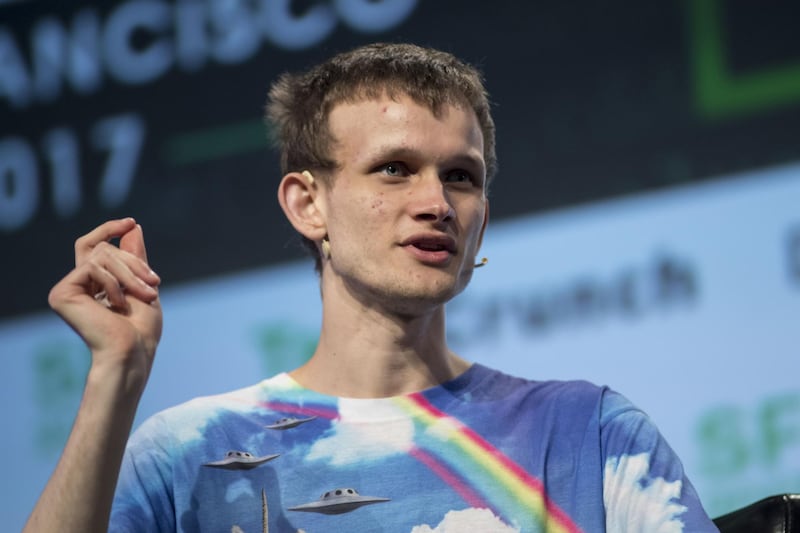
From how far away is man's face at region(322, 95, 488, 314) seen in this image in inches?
77.0

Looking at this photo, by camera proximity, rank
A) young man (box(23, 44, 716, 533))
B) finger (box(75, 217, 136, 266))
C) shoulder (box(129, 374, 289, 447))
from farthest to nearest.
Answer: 1. shoulder (box(129, 374, 289, 447))
2. young man (box(23, 44, 716, 533))
3. finger (box(75, 217, 136, 266))

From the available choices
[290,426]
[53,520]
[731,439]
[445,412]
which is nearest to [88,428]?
[53,520]

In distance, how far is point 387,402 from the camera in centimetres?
201

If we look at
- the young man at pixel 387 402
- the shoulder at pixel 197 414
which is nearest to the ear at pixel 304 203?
the young man at pixel 387 402

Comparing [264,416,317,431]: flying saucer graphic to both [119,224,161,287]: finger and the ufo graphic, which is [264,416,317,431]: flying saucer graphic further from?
[119,224,161,287]: finger

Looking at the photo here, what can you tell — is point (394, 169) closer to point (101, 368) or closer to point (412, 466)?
point (412, 466)

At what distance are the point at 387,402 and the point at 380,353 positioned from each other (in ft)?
0.27

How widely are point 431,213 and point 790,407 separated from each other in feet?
4.33

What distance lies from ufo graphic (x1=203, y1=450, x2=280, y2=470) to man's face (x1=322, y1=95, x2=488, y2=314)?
308 mm

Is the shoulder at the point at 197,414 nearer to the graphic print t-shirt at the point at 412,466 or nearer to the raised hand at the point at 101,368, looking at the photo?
the graphic print t-shirt at the point at 412,466

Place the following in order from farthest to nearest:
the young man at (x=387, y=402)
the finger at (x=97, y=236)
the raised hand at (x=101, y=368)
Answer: the young man at (x=387, y=402), the finger at (x=97, y=236), the raised hand at (x=101, y=368)

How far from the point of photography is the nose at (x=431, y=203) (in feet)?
6.40

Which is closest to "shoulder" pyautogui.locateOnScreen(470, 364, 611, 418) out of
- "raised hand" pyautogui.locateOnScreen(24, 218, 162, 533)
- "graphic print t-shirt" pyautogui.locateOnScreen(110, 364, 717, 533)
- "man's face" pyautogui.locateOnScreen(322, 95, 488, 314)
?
"graphic print t-shirt" pyautogui.locateOnScreen(110, 364, 717, 533)

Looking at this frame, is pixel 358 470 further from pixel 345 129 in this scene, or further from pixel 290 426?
pixel 345 129
